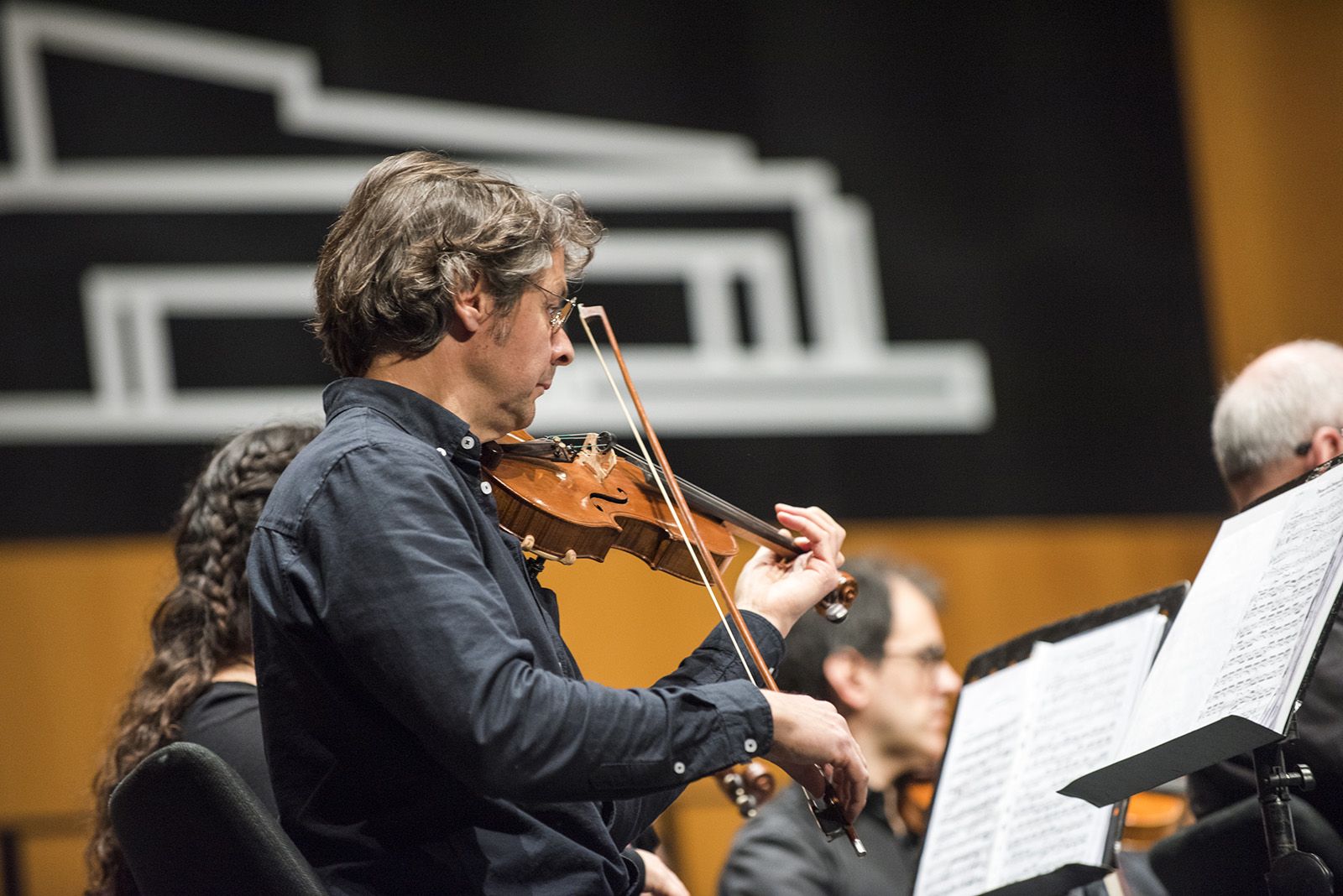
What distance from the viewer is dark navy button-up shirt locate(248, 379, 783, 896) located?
1.57m

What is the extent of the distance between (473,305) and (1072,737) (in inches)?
46.5

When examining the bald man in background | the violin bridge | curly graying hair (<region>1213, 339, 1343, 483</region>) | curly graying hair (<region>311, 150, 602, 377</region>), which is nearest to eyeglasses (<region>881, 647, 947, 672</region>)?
the bald man in background

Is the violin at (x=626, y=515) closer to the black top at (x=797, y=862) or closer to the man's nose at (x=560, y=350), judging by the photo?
the man's nose at (x=560, y=350)

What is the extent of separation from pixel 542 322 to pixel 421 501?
34cm

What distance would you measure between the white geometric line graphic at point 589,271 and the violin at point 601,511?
8.36 ft

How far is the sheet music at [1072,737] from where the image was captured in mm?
2346

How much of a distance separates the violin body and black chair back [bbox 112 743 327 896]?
44 cm

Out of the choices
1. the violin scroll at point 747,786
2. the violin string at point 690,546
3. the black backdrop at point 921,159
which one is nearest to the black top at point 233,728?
the violin string at point 690,546

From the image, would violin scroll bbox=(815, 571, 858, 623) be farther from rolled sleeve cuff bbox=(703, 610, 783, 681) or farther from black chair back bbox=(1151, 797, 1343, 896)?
black chair back bbox=(1151, 797, 1343, 896)

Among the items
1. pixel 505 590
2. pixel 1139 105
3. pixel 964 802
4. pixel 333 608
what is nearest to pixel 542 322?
pixel 505 590

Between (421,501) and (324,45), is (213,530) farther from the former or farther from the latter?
(324,45)

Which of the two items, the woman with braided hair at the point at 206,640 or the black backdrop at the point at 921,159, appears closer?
the woman with braided hair at the point at 206,640

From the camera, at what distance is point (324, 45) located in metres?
4.96

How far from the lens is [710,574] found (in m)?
2.07
